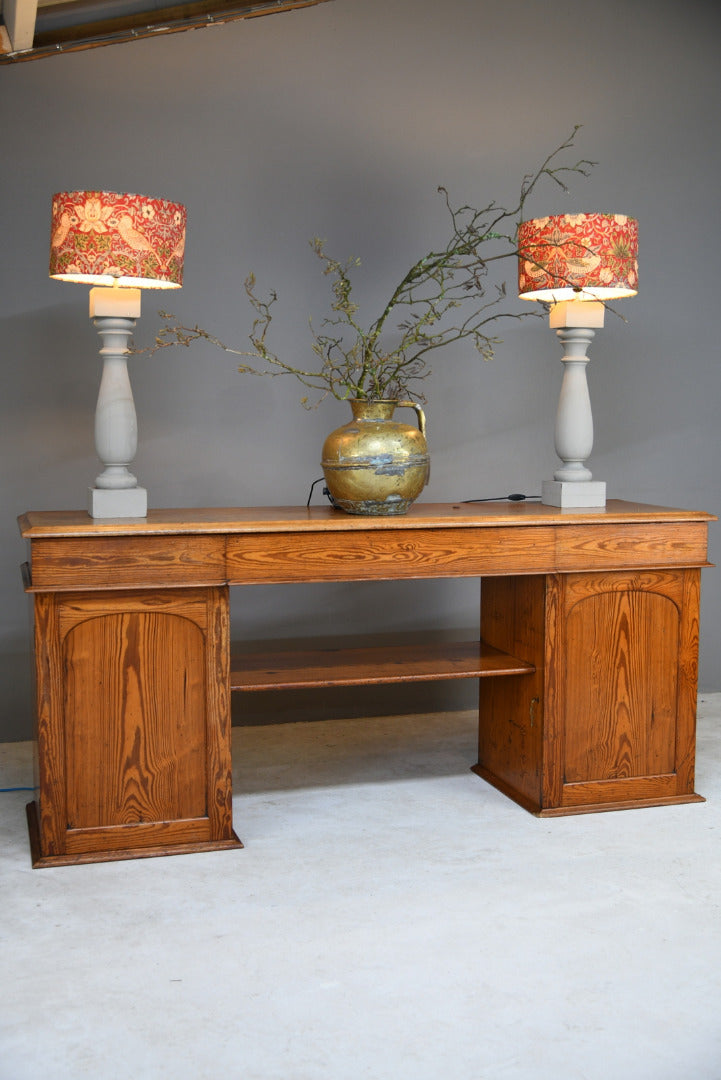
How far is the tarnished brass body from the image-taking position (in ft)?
9.47

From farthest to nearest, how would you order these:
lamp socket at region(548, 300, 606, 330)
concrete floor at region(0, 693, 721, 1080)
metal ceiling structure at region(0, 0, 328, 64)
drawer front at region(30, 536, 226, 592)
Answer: metal ceiling structure at region(0, 0, 328, 64), lamp socket at region(548, 300, 606, 330), drawer front at region(30, 536, 226, 592), concrete floor at region(0, 693, 721, 1080)

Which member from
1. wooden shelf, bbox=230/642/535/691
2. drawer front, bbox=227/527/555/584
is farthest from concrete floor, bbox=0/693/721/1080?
drawer front, bbox=227/527/555/584

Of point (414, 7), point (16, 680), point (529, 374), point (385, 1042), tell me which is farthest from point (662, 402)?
point (385, 1042)

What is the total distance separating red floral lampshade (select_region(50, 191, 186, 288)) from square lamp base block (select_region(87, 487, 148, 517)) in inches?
21.8

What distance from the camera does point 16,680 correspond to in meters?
3.69

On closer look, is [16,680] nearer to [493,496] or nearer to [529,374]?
[493,496]

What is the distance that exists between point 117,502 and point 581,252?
4.82 feet

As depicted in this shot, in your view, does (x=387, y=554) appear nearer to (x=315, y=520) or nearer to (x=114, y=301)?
(x=315, y=520)

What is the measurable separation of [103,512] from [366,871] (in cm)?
114

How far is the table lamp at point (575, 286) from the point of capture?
3.02 metres

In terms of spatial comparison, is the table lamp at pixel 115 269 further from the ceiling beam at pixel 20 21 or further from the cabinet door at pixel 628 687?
the cabinet door at pixel 628 687

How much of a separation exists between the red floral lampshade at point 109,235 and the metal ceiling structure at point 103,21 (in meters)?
1.03

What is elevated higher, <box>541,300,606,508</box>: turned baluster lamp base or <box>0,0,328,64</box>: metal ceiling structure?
<box>0,0,328,64</box>: metal ceiling structure

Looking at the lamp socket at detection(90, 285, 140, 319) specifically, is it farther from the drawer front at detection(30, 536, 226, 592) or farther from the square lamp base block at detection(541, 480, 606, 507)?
the square lamp base block at detection(541, 480, 606, 507)
